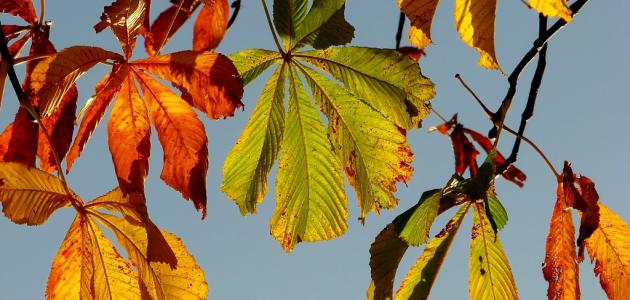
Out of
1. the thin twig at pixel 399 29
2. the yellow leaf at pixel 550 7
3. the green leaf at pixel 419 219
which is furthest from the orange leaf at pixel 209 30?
the yellow leaf at pixel 550 7

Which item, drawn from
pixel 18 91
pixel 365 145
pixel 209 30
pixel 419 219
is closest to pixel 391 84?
pixel 365 145

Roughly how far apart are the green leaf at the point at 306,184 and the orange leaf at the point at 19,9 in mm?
407

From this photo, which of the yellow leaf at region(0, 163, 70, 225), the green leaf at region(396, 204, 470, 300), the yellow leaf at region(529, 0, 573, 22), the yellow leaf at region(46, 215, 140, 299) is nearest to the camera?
the yellow leaf at region(529, 0, 573, 22)

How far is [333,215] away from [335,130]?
0.14 m

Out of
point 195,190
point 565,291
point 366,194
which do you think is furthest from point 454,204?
point 195,190

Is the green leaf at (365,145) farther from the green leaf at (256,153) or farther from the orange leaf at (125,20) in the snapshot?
the orange leaf at (125,20)

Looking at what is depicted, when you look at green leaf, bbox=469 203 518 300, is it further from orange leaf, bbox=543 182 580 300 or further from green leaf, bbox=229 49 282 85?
green leaf, bbox=229 49 282 85

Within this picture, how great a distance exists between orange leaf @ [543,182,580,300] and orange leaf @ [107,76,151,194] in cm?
66

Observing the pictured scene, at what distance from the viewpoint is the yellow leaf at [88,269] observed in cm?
115

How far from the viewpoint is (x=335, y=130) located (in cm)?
122

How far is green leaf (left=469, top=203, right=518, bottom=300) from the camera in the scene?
4.17 feet

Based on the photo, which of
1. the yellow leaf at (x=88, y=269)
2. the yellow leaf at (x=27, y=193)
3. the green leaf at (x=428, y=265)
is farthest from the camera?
the green leaf at (x=428, y=265)

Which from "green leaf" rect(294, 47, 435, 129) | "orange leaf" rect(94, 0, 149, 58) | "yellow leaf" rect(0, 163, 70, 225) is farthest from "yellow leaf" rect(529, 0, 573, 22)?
"yellow leaf" rect(0, 163, 70, 225)

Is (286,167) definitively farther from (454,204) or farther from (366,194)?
(454,204)
